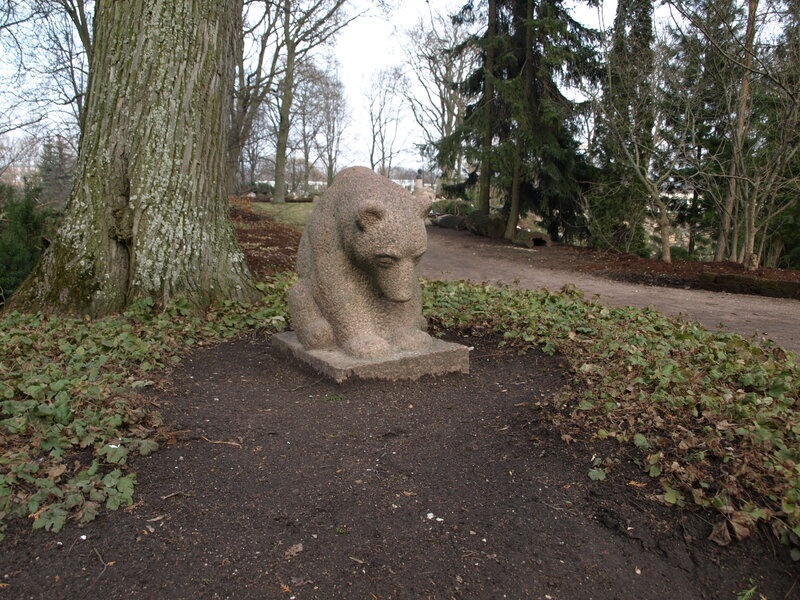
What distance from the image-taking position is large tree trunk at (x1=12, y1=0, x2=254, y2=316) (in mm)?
5781

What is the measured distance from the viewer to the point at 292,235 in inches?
563

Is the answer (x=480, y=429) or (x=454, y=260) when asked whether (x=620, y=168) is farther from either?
(x=480, y=429)

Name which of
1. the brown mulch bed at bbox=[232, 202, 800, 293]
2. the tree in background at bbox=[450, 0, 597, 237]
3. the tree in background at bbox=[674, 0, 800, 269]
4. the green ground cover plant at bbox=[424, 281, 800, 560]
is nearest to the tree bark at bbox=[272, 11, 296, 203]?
the tree in background at bbox=[450, 0, 597, 237]

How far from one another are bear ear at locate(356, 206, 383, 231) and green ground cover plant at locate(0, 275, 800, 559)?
1593mm

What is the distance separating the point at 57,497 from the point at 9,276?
5.90 meters

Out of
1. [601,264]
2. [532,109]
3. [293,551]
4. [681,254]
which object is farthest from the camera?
[681,254]

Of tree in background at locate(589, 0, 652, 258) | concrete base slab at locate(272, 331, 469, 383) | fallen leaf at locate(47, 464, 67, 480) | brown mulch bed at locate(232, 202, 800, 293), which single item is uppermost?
tree in background at locate(589, 0, 652, 258)

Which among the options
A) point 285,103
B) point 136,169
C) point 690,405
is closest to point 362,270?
point 690,405

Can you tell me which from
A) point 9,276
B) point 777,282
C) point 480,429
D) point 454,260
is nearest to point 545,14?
point 454,260

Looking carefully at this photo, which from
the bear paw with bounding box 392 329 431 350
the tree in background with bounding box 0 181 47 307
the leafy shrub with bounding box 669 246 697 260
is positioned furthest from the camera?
the leafy shrub with bounding box 669 246 697 260

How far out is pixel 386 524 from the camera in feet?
8.36

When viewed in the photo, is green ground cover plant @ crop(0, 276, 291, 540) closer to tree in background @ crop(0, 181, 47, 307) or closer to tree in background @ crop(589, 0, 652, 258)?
tree in background @ crop(0, 181, 47, 307)

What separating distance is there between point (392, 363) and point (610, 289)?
21.3 ft

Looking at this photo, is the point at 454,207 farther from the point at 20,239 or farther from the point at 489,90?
the point at 20,239
